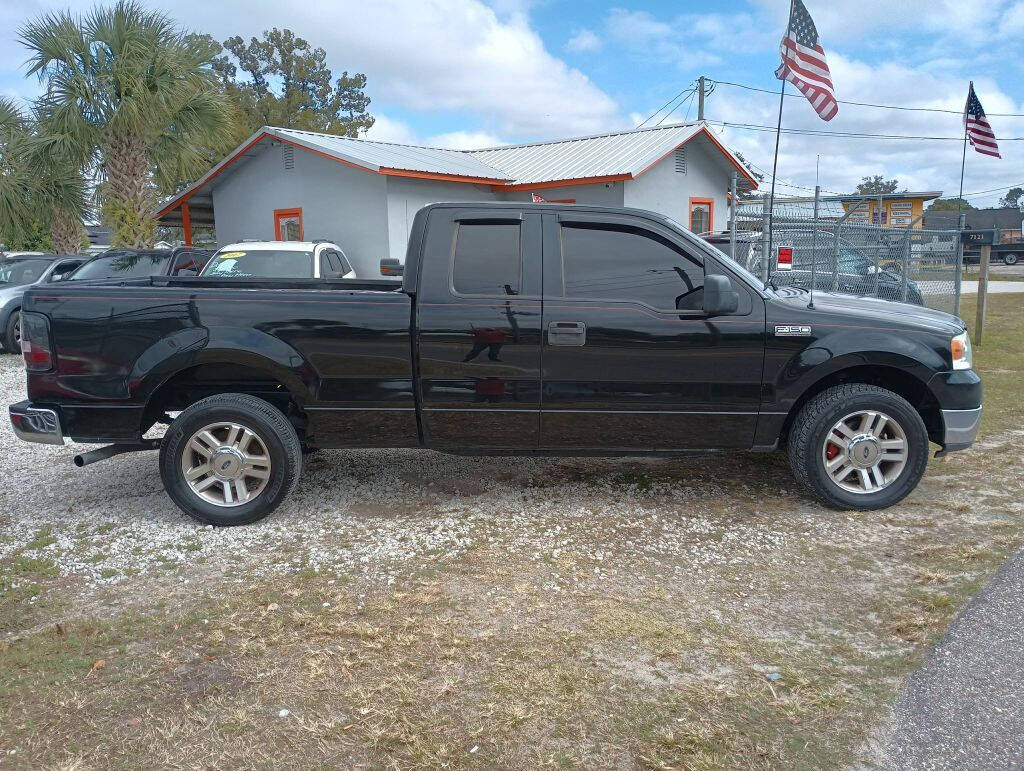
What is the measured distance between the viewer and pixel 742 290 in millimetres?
4758

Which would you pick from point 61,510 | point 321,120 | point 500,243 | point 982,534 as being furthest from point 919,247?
point 321,120

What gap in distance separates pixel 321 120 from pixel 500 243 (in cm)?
4151

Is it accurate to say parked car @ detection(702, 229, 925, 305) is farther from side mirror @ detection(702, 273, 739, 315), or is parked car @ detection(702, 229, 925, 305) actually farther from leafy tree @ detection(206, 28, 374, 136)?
leafy tree @ detection(206, 28, 374, 136)

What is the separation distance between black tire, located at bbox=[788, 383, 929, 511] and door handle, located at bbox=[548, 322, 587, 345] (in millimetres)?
1468

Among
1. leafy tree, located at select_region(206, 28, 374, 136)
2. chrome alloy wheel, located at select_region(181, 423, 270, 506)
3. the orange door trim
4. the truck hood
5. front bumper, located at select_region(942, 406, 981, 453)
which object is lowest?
chrome alloy wheel, located at select_region(181, 423, 270, 506)

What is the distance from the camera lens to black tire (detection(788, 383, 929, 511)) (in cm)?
477

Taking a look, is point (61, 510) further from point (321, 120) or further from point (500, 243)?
point (321, 120)

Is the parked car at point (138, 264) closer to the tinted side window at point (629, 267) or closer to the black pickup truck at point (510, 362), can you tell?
the black pickup truck at point (510, 362)

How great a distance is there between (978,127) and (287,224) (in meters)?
14.2

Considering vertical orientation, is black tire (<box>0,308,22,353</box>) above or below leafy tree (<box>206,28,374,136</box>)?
below

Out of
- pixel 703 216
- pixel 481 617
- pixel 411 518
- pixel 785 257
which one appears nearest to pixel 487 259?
pixel 411 518

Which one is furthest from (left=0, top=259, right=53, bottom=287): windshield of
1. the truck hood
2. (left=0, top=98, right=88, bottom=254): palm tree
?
the truck hood

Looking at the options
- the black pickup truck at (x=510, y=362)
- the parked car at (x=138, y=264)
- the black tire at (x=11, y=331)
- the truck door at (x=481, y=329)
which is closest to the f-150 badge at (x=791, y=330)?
the black pickup truck at (x=510, y=362)

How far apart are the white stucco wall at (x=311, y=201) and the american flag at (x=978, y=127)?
36.6ft
